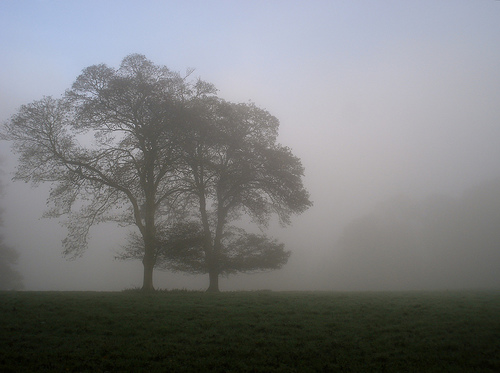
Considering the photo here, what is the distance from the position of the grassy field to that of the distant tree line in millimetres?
→ 9229

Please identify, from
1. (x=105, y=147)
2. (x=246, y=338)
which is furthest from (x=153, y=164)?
(x=246, y=338)

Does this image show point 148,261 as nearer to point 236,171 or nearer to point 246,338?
point 236,171

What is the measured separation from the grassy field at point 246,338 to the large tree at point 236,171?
12400 mm

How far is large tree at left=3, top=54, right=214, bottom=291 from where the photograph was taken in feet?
74.3

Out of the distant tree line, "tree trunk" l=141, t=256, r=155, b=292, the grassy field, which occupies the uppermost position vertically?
the distant tree line

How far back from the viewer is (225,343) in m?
10.2

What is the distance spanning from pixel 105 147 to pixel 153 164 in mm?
3910

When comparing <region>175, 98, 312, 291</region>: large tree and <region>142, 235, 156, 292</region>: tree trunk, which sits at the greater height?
<region>175, 98, 312, 291</region>: large tree

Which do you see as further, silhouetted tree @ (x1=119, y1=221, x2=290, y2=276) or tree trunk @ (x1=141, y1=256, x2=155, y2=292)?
silhouetted tree @ (x1=119, y1=221, x2=290, y2=276)

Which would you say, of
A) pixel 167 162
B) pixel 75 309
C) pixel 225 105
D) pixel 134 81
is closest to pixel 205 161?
pixel 167 162

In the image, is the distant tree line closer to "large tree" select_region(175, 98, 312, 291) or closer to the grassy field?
"large tree" select_region(175, 98, 312, 291)

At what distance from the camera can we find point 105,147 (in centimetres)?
2433

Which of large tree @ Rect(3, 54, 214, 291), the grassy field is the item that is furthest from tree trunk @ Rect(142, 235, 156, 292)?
the grassy field

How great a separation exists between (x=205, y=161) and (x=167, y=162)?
2.84m
